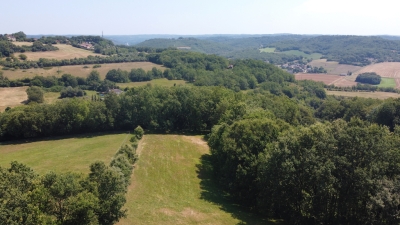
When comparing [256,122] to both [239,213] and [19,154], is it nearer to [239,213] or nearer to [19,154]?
[239,213]

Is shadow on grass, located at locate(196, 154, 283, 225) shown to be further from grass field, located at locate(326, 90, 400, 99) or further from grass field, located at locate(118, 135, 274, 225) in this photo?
grass field, located at locate(326, 90, 400, 99)

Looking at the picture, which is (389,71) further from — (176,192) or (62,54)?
(62,54)

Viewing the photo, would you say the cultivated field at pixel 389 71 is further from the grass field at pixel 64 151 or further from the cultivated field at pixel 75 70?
the grass field at pixel 64 151

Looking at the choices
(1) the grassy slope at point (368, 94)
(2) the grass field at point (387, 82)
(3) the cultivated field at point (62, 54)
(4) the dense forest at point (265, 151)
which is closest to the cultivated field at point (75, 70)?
(3) the cultivated field at point (62, 54)

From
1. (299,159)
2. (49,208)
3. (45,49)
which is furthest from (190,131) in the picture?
(45,49)

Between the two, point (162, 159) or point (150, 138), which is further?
point (150, 138)

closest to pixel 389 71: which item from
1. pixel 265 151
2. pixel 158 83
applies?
pixel 158 83

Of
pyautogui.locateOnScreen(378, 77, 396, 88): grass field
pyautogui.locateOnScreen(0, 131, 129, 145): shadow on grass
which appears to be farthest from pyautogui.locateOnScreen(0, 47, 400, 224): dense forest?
pyautogui.locateOnScreen(378, 77, 396, 88): grass field
